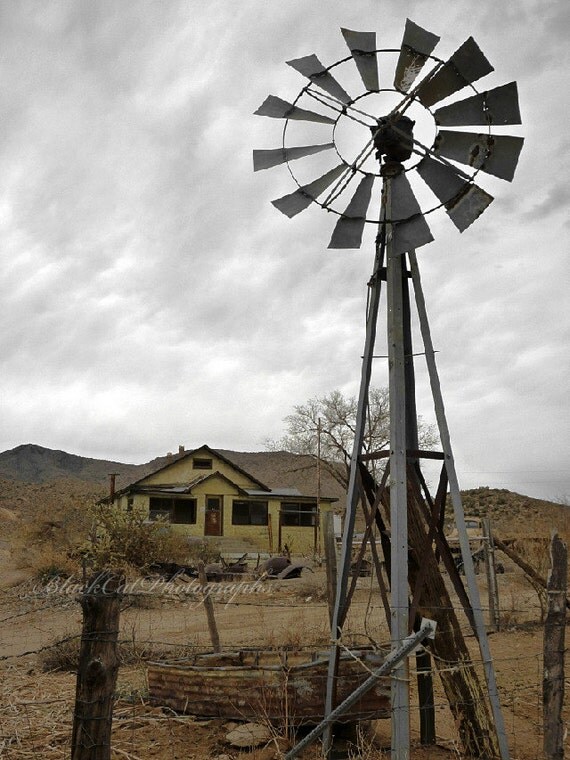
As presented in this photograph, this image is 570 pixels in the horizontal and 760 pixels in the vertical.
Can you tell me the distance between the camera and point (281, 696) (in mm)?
6219

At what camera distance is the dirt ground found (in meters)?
6.07

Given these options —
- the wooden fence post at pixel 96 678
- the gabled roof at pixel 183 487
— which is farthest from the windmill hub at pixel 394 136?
the gabled roof at pixel 183 487

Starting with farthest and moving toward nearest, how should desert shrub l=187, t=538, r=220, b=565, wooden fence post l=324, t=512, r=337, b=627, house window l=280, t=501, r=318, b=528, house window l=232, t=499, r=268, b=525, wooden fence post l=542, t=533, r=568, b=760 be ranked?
house window l=280, t=501, r=318, b=528 < house window l=232, t=499, r=268, b=525 < desert shrub l=187, t=538, r=220, b=565 < wooden fence post l=324, t=512, r=337, b=627 < wooden fence post l=542, t=533, r=568, b=760

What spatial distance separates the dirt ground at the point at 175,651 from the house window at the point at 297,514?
15.6 m

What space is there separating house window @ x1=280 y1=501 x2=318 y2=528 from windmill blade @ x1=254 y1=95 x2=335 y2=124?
30177mm

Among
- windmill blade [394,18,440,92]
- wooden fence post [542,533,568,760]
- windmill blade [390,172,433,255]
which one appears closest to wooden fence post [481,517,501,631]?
wooden fence post [542,533,568,760]

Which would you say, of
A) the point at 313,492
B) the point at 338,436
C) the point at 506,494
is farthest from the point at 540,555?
the point at 313,492

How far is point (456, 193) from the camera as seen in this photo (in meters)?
6.08

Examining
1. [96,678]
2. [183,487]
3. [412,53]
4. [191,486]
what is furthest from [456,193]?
[183,487]

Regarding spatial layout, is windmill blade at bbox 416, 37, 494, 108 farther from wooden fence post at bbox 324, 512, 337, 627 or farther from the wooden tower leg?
wooden fence post at bbox 324, 512, 337, 627

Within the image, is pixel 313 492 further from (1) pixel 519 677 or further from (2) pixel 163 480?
(1) pixel 519 677

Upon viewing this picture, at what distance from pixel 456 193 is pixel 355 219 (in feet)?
3.11

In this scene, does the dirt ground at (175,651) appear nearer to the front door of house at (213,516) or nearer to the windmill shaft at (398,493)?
the windmill shaft at (398,493)

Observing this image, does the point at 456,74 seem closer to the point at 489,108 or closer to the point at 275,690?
the point at 489,108
